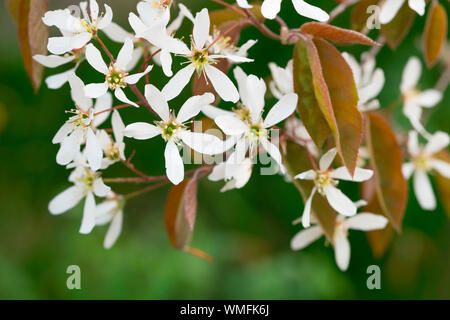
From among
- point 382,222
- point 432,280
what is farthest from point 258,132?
point 432,280

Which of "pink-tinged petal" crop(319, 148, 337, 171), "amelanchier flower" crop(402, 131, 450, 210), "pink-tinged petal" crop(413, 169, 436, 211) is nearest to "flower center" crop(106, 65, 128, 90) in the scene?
"pink-tinged petal" crop(319, 148, 337, 171)

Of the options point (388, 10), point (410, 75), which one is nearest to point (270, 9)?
point (388, 10)

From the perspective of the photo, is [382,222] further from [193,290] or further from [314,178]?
[193,290]

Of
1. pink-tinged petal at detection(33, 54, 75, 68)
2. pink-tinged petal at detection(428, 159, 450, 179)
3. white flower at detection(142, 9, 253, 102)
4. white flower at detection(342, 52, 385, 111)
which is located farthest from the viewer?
pink-tinged petal at detection(428, 159, 450, 179)

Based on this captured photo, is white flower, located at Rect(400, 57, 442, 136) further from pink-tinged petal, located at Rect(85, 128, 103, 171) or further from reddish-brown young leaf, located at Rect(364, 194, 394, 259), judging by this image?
pink-tinged petal, located at Rect(85, 128, 103, 171)

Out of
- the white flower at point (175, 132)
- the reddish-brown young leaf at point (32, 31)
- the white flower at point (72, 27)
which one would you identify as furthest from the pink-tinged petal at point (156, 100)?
the reddish-brown young leaf at point (32, 31)

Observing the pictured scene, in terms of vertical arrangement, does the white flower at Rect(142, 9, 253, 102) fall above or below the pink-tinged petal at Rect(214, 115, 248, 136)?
above
